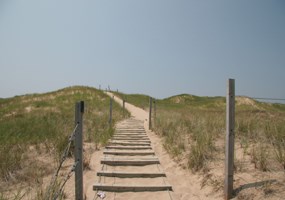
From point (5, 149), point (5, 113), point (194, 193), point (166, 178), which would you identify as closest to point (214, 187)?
point (194, 193)

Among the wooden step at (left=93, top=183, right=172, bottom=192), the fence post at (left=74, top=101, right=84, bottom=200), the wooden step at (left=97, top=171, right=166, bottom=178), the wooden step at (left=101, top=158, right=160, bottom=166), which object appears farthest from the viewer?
the wooden step at (left=101, top=158, right=160, bottom=166)

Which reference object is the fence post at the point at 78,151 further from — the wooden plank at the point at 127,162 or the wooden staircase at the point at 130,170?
the wooden plank at the point at 127,162

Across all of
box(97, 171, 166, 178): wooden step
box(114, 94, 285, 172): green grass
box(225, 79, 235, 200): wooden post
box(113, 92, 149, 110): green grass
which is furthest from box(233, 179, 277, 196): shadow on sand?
box(113, 92, 149, 110): green grass

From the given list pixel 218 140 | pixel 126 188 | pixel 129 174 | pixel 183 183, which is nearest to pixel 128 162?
pixel 129 174

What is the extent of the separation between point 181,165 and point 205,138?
1.04m

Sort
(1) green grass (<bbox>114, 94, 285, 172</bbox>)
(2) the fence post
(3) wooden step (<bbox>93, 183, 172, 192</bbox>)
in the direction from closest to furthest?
(2) the fence post, (3) wooden step (<bbox>93, 183, 172, 192</bbox>), (1) green grass (<bbox>114, 94, 285, 172</bbox>)

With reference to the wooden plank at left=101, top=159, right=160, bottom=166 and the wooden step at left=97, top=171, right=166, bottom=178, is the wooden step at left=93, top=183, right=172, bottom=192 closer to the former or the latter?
the wooden step at left=97, top=171, right=166, bottom=178

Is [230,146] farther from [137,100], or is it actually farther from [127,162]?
[137,100]

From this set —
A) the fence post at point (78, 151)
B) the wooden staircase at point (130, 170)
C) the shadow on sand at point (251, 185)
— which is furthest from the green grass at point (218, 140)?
the fence post at point (78, 151)

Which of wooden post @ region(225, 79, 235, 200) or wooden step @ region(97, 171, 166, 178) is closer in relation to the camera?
wooden post @ region(225, 79, 235, 200)

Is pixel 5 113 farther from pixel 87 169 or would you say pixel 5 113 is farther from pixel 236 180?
pixel 236 180

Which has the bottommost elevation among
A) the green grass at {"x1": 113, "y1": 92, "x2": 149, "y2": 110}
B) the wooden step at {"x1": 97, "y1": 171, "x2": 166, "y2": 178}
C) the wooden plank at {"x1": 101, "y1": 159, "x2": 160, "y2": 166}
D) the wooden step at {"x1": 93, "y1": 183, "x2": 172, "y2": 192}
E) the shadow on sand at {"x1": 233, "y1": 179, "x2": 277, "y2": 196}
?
the wooden step at {"x1": 93, "y1": 183, "x2": 172, "y2": 192}

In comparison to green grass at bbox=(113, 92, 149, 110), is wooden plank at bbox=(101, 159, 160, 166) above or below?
below

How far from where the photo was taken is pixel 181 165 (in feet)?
20.6
